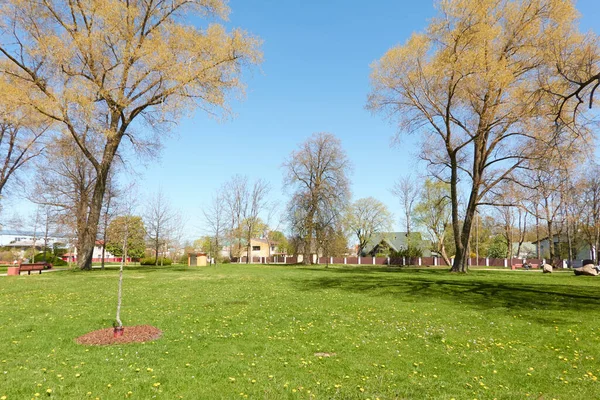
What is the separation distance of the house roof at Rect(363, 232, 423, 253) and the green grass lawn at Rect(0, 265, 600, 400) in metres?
57.6

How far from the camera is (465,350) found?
7648 mm

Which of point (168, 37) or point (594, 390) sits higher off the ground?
point (168, 37)

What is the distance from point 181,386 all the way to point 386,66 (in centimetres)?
2820

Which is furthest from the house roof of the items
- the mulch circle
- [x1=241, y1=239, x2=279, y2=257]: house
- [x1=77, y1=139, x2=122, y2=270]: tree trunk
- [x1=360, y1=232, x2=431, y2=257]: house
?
the mulch circle

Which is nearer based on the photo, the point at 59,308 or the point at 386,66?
the point at 59,308

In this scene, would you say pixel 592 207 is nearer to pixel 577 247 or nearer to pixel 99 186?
pixel 577 247

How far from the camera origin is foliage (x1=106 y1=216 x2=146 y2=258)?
2849 centimetres

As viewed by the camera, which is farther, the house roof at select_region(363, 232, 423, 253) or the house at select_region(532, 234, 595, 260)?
the house roof at select_region(363, 232, 423, 253)

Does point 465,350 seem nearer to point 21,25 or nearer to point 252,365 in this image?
point 252,365

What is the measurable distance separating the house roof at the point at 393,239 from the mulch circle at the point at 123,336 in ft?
216

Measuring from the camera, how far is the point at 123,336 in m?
7.89

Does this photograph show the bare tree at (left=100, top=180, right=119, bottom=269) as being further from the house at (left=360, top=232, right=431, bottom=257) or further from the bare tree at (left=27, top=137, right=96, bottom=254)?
the house at (left=360, top=232, right=431, bottom=257)

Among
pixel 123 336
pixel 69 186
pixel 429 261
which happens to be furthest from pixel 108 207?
pixel 429 261

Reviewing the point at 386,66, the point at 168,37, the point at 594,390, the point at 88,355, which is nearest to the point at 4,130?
the point at 168,37
